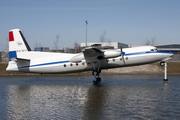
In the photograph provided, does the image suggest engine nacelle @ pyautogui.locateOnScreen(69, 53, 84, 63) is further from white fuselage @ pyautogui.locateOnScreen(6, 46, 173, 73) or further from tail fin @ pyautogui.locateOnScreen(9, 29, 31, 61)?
tail fin @ pyautogui.locateOnScreen(9, 29, 31, 61)

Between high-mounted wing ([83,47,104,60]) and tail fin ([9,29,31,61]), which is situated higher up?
tail fin ([9,29,31,61])

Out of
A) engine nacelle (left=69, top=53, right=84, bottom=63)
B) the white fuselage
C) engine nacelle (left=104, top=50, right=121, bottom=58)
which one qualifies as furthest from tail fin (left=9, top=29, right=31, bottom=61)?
engine nacelle (left=104, top=50, right=121, bottom=58)

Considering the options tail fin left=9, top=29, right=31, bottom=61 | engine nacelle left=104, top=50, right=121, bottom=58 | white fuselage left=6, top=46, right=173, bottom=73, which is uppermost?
tail fin left=9, top=29, right=31, bottom=61

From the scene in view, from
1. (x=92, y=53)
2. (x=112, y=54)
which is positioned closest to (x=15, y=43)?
(x=92, y=53)

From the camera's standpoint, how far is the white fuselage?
92.6 ft

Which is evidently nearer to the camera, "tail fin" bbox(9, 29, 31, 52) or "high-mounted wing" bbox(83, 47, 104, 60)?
"high-mounted wing" bbox(83, 47, 104, 60)

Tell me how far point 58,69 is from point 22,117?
16.5m

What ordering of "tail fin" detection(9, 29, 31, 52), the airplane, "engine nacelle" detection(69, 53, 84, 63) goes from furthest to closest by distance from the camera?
"tail fin" detection(9, 29, 31, 52) < the airplane < "engine nacelle" detection(69, 53, 84, 63)

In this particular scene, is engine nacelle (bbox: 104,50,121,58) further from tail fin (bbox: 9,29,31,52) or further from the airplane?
tail fin (bbox: 9,29,31,52)

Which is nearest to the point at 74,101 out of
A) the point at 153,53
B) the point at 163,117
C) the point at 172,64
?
the point at 163,117

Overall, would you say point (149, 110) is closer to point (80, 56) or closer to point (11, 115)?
point (11, 115)

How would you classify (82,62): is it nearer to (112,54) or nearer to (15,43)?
(112,54)

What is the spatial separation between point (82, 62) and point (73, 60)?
4.17ft

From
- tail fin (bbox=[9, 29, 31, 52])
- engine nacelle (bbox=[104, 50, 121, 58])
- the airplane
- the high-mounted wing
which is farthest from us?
tail fin (bbox=[9, 29, 31, 52])
